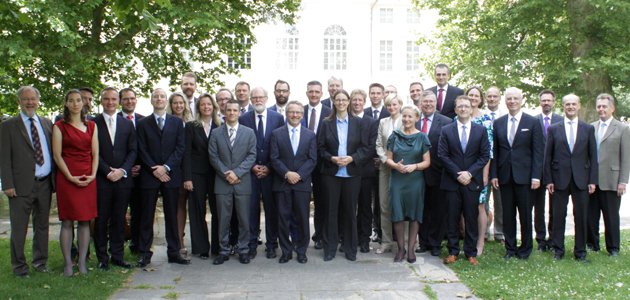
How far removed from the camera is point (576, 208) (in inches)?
318

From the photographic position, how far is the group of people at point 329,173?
295 inches

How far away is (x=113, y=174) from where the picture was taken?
24.0 feet

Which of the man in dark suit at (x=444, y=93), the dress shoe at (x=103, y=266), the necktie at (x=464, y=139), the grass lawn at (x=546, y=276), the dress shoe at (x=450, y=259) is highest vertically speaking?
the man in dark suit at (x=444, y=93)


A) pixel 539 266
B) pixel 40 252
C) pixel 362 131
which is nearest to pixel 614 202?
pixel 539 266

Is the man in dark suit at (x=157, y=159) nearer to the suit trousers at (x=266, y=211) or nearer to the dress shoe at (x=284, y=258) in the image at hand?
the suit trousers at (x=266, y=211)

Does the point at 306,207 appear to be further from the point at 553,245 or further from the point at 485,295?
the point at 553,245

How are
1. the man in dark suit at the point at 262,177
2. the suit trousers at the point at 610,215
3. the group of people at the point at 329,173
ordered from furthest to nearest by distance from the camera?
the suit trousers at the point at 610,215 < the man in dark suit at the point at 262,177 < the group of people at the point at 329,173

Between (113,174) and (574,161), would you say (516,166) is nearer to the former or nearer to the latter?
(574,161)

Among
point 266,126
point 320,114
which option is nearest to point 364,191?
point 320,114

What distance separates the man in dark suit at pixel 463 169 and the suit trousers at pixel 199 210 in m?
3.05

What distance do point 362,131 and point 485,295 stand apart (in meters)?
2.72

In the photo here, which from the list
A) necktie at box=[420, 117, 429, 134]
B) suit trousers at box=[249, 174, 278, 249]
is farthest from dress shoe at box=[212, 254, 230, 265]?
necktie at box=[420, 117, 429, 134]

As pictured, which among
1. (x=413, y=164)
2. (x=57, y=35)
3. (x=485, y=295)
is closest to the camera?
(x=485, y=295)

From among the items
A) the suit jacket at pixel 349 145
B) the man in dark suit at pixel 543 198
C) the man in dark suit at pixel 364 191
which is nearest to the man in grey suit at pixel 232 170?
the suit jacket at pixel 349 145
